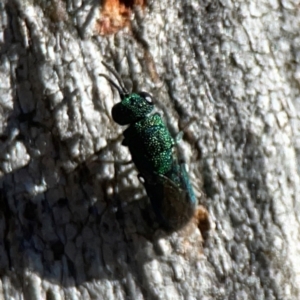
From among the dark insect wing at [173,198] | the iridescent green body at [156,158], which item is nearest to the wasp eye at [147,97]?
the iridescent green body at [156,158]

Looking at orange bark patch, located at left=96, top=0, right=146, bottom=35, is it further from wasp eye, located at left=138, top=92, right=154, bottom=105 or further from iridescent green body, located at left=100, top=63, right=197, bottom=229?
wasp eye, located at left=138, top=92, right=154, bottom=105

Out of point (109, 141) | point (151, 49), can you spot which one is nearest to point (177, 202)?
point (109, 141)

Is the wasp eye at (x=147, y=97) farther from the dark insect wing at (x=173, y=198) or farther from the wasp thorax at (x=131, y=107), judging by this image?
the dark insect wing at (x=173, y=198)

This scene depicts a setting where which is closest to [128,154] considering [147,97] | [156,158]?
[156,158]

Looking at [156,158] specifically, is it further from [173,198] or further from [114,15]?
[114,15]

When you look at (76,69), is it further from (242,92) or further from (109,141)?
(242,92)

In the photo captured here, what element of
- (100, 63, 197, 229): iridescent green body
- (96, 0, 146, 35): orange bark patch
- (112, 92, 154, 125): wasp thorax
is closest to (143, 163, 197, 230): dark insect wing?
(100, 63, 197, 229): iridescent green body

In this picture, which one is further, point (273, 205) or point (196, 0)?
point (196, 0)
